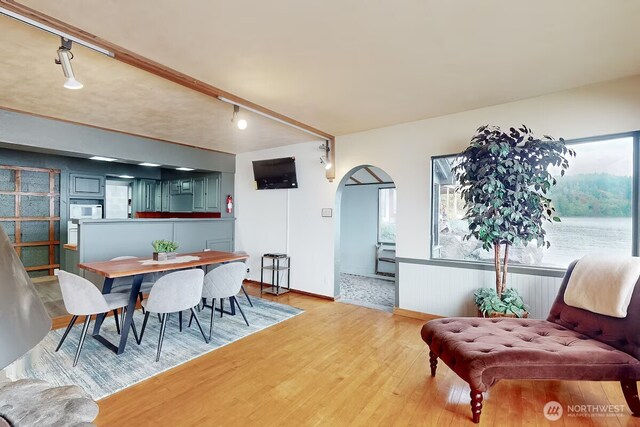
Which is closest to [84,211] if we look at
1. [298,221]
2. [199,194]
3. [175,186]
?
[175,186]

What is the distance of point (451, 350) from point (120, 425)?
7.23 feet

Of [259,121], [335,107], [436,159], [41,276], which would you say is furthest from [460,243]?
[41,276]

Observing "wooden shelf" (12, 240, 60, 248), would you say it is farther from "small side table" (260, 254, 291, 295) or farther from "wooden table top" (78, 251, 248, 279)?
"small side table" (260, 254, 291, 295)

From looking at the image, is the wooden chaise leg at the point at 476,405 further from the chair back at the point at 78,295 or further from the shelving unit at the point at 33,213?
the shelving unit at the point at 33,213

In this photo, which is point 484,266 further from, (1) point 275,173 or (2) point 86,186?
(2) point 86,186

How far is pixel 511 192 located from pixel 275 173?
3622 mm

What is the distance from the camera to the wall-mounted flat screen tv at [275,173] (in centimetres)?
512

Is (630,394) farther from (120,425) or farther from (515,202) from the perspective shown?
(120,425)

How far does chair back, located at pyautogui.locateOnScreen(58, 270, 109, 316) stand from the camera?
2.65 meters

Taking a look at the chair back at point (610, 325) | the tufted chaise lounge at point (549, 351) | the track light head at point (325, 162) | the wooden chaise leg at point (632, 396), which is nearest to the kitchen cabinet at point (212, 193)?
the track light head at point (325, 162)

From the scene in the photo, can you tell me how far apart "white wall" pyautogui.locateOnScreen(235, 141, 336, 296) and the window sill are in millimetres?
1337

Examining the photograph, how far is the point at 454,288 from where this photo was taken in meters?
3.66

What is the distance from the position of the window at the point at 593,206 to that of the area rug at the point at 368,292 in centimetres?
175

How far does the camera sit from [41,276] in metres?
5.46
